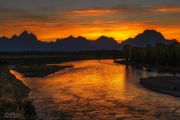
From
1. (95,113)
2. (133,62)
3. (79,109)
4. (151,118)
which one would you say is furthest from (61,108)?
(133,62)

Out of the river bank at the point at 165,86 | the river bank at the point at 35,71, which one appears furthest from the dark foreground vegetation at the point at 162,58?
the river bank at the point at 165,86

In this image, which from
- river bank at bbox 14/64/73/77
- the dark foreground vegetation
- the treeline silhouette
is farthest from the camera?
the treeline silhouette

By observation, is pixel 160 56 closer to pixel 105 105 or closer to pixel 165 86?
pixel 165 86

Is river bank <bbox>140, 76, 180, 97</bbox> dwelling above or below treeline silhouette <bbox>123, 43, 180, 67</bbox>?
below

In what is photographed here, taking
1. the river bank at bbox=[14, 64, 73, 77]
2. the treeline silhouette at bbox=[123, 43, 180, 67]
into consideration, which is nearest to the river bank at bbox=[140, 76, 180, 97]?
the river bank at bbox=[14, 64, 73, 77]

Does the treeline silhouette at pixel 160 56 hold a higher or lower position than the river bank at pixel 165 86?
higher

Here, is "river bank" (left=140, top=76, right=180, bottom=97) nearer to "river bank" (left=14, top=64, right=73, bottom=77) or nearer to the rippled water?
the rippled water

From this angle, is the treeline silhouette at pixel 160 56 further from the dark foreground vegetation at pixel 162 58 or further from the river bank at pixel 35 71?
the river bank at pixel 35 71

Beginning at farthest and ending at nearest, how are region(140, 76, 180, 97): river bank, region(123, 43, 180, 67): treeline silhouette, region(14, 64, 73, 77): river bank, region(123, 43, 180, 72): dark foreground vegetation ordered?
region(123, 43, 180, 67): treeline silhouette
region(123, 43, 180, 72): dark foreground vegetation
region(14, 64, 73, 77): river bank
region(140, 76, 180, 97): river bank

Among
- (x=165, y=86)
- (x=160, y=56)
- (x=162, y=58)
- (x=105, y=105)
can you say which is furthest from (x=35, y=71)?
(x=105, y=105)

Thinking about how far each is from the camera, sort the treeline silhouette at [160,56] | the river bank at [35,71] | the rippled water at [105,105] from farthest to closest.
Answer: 1. the treeline silhouette at [160,56]
2. the river bank at [35,71]
3. the rippled water at [105,105]

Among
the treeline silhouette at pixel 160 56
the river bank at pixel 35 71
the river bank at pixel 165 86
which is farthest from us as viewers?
the treeline silhouette at pixel 160 56

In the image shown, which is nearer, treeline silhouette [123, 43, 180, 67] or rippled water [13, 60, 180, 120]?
rippled water [13, 60, 180, 120]

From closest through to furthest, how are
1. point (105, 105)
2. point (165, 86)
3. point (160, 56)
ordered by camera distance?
point (105, 105) < point (165, 86) < point (160, 56)
